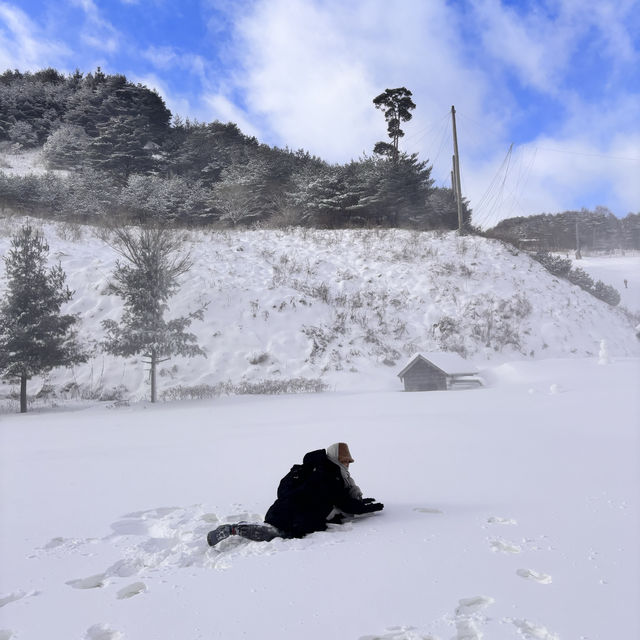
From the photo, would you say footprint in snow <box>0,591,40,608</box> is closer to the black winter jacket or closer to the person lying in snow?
the person lying in snow

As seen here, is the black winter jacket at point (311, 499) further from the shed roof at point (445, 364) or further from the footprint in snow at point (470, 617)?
the shed roof at point (445, 364)

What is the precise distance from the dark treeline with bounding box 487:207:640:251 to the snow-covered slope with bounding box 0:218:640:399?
21.1 meters

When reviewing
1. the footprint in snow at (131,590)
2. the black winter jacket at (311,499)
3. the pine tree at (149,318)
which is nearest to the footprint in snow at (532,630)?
the black winter jacket at (311,499)

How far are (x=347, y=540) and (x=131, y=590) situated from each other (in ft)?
4.96

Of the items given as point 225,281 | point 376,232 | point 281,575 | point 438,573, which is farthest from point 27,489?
point 376,232

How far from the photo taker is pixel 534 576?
2594 mm

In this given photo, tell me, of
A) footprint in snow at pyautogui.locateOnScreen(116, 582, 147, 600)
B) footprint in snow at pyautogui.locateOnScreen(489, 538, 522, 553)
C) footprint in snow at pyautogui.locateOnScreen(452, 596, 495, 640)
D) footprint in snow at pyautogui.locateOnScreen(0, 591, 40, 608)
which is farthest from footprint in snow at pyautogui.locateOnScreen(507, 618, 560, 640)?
footprint in snow at pyautogui.locateOnScreen(0, 591, 40, 608)

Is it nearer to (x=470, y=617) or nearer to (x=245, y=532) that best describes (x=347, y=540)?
(x=245, y=532)

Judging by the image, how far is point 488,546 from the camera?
3.03 m

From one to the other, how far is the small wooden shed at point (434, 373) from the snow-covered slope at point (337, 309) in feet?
6.82

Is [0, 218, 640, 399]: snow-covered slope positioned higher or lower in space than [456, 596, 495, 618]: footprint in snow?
higher

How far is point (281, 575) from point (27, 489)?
12.2 ft

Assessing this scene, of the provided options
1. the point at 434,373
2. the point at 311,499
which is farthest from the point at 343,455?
the point at 434,373

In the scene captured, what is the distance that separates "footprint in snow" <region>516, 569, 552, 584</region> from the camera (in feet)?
8.30
